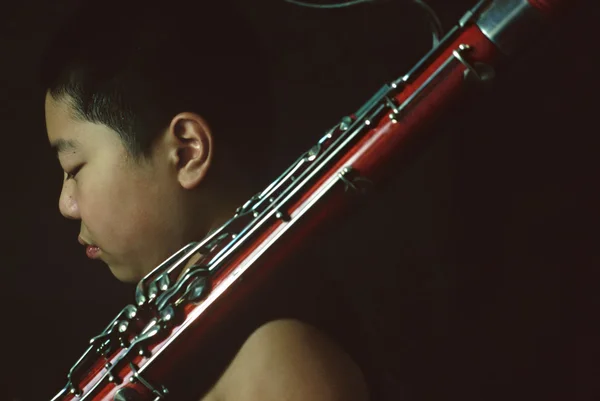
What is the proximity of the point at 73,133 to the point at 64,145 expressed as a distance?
0.02 meters

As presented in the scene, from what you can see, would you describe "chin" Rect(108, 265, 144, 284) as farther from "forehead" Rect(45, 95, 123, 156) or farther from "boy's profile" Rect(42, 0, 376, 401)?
"forehead" Rect(45, 95, 123, 156)

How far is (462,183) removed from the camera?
0.99 meters

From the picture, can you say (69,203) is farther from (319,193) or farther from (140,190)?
(319,193)

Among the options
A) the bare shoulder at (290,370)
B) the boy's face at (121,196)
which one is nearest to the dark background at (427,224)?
the boy's face at (121,196)

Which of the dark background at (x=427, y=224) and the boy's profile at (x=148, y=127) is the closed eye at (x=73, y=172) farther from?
the dark background at (x=427, y=224)

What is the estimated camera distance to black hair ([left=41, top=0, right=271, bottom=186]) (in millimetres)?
758

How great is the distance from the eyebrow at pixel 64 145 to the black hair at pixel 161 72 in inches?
1.5

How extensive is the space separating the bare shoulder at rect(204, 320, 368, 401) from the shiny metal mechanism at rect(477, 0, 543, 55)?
35 centimetres

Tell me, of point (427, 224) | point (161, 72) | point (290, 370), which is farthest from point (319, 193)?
point (427, 224)

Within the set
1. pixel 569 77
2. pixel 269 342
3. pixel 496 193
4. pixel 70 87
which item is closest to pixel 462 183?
pixel 496 193

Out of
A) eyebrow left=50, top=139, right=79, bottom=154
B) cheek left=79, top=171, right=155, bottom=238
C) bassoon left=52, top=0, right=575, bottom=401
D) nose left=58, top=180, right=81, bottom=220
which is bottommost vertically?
bassoon left=52, top=0, right=575, bottom=401

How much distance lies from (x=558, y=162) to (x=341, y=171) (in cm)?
47

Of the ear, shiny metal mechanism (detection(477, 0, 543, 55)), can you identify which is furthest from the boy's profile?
shiny metal mechanism (detection(477, 0, 543, 55))

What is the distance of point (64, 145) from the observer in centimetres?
77
